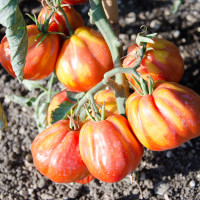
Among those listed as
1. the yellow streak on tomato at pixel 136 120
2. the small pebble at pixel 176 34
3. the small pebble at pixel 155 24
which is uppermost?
the yellow streak on tomato at pixel 136 120

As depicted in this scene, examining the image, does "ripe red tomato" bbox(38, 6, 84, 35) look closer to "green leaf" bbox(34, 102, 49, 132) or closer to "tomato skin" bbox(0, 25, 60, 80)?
"tomato skin" bbox(0, 25, 60, 80)

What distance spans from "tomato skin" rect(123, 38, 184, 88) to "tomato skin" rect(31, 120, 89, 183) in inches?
12.7

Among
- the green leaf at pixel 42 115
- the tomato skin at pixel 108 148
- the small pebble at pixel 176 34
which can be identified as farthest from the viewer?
the small pebble at pixel 176 34

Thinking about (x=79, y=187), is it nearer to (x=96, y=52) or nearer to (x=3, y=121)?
(x=3, y=121)

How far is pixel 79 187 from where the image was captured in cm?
156

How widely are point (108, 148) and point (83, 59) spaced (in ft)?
1.24

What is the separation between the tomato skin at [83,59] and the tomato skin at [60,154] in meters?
0.20

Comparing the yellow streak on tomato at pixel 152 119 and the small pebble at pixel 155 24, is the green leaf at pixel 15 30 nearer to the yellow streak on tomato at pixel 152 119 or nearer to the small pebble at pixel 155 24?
the yellow streak on tomato at pixel 152 119

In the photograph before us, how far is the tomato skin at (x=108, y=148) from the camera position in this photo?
3.13 feet

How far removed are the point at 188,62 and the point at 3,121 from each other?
3.82 ft

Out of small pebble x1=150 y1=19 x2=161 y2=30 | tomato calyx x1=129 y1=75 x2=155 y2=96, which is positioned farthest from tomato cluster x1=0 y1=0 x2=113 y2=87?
small pebble x1=150 y1=19 x2=161 y2=30

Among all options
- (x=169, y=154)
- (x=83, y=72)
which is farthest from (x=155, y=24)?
(x=83, y=72)

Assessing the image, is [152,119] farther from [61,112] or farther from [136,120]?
[61,112]

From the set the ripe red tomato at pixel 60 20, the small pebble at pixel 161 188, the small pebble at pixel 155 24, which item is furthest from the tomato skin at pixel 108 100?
the small pebble at pixel 155 24
